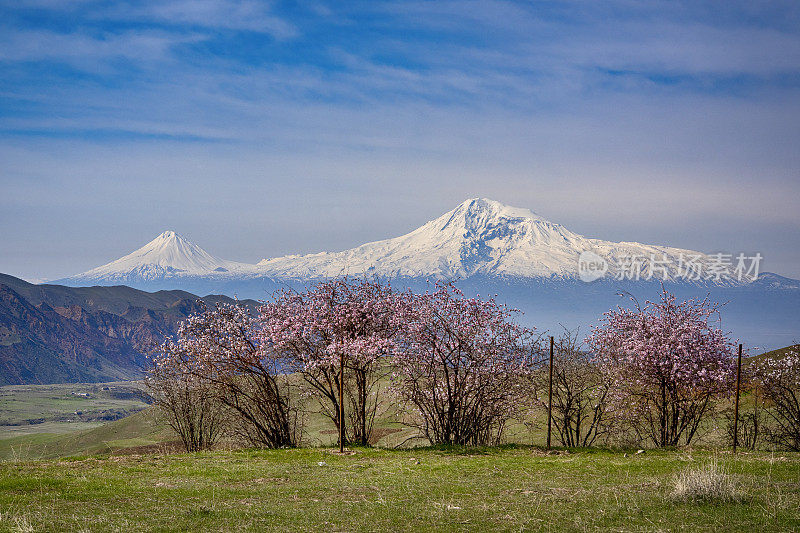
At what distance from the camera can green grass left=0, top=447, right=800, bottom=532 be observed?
9.55 meters

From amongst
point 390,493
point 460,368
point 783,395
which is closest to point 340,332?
point 460,368

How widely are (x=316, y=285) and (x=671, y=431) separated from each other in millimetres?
13932

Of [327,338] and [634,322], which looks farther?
[634,322]

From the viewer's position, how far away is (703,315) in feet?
80.8

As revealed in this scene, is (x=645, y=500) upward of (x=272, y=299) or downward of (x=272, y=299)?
downward

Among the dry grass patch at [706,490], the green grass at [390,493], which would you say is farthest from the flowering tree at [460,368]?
the dry grass patch at [706,490]

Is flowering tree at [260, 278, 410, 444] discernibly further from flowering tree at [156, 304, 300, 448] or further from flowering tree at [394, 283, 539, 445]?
flowering tree at [394, 283, 539, 445]

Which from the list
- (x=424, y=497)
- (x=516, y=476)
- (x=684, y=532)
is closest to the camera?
(x=684, y=532)

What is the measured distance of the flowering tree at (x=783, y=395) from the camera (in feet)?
72.0

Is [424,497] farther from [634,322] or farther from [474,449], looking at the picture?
[634,322]

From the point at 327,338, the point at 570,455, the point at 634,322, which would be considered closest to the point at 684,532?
the point at 570,455

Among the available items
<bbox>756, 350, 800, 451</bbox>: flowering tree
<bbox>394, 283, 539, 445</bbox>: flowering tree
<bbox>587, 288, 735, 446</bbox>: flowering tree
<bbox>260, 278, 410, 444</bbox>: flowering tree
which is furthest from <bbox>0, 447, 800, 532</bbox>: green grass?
<bbox>756, 350, 800, 451</bbox>: flowering tree

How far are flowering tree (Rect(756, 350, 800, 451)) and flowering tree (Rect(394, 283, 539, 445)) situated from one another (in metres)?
8.73

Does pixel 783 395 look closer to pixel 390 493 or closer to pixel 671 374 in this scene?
pixel 671 374
